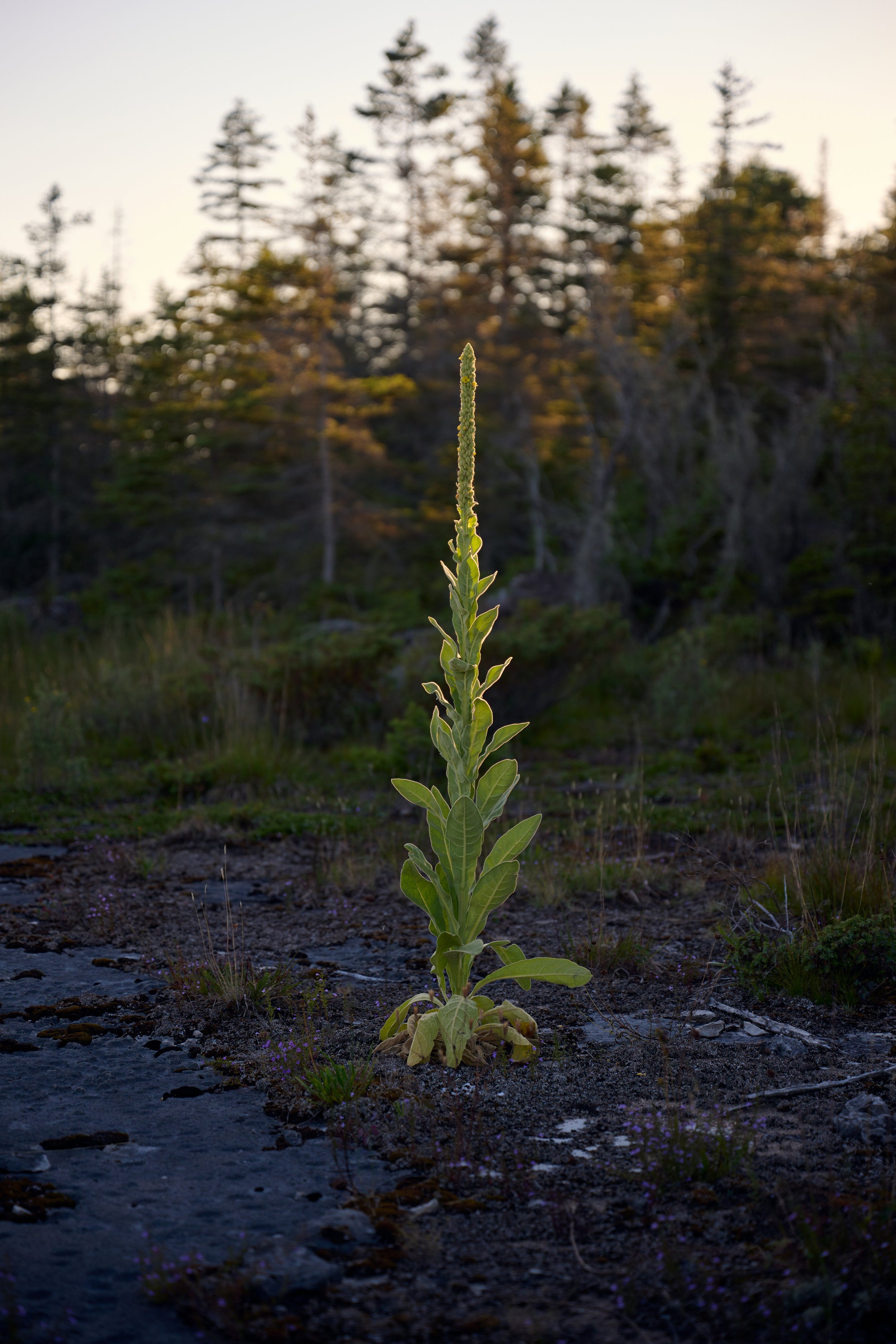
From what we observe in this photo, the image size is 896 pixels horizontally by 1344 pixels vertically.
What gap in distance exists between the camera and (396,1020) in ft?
10.3

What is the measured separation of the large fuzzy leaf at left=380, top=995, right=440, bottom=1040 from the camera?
3.09 metres

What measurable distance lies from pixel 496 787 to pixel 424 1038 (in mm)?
756

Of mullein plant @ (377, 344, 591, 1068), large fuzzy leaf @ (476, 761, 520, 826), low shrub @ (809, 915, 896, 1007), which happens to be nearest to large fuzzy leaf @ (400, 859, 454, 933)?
mullein plant @ (377, 344, 591, 1068)

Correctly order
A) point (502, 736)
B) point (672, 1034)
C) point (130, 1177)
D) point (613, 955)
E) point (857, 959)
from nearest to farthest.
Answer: point (130, 1177) → point (502, 736) → point (672, 1034) → point (857, 959) → point (613, 955)

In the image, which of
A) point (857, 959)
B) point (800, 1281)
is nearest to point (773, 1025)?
point (857, 959)

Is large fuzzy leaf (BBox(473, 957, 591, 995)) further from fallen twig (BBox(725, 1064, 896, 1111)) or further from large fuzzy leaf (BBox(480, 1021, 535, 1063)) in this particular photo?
fallen twig (BBox(725, 1064, 896, 1111))

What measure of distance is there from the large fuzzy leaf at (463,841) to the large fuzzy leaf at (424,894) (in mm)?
79

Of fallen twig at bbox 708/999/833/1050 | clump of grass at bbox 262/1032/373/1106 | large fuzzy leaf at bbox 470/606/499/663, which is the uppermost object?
large fuzzy leaf at bbox 470/606/499/663

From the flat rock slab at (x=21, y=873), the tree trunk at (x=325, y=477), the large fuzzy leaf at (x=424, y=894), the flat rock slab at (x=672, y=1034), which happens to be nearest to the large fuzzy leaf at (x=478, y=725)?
the large fuzzy leaf at (x=424, y=894)

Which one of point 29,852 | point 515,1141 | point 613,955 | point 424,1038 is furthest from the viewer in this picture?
point 29,852

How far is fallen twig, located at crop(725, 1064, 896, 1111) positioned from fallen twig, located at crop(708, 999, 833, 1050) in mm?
274

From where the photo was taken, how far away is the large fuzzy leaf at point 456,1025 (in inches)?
118

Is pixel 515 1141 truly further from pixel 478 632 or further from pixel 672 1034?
pixel 478 632

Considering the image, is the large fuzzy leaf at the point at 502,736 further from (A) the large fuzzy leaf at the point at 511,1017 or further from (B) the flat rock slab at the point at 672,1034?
(B) the flat rock slab at the point at 672,1034
